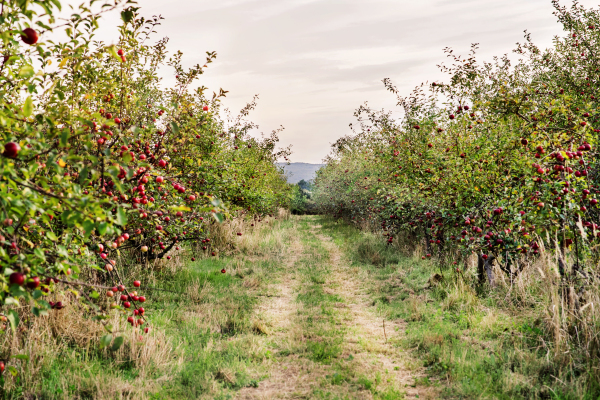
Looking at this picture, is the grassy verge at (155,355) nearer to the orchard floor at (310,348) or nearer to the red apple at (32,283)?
the orchard floor at (310,348)

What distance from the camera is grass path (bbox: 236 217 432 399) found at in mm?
3779

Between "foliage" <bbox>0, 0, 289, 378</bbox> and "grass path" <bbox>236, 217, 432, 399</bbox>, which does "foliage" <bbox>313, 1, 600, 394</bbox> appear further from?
"foliage" <bbox>0, 0, 289, 378</bbox>

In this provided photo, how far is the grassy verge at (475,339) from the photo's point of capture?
136 inches

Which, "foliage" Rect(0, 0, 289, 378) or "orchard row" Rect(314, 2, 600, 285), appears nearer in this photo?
"foliage" Rect(0, 0, 289, 378)

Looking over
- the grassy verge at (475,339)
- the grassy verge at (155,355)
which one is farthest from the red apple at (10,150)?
the grassy verge at (475,339)

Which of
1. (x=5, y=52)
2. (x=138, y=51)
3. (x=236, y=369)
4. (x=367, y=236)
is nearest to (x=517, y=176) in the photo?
(x=236, y=369)

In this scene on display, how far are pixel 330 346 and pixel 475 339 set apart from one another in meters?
1.78

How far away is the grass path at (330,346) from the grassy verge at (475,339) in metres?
0.28

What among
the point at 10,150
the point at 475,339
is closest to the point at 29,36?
the point at 10,150

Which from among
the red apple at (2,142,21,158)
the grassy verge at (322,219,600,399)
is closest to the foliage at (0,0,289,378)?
the red apple at (2,142,21,158)

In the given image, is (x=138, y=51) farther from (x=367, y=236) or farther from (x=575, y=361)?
(x=367, y=236)

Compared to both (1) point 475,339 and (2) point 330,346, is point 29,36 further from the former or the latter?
(1) point 475,339

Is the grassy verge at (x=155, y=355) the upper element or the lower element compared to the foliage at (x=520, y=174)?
lower

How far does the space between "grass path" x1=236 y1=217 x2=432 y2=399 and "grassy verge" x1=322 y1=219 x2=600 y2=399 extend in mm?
279
